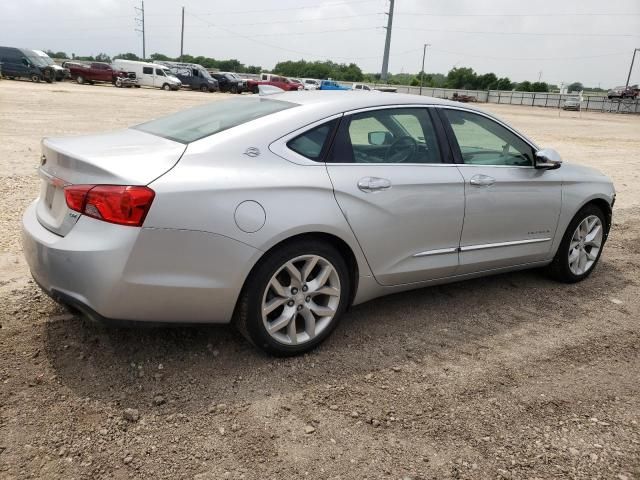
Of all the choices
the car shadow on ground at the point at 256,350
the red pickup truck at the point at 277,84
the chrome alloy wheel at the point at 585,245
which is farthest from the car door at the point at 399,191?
the red pickup truck at the point at 277,84

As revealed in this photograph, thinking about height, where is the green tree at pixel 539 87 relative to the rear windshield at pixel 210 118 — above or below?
above

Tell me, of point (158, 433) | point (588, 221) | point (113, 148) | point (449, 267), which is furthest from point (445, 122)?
point (158, 433)

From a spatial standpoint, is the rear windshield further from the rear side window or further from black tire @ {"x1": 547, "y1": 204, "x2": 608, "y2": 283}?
black tire @ {"x1": 547, "y1": 204, "x2": 608, "y2": 283}

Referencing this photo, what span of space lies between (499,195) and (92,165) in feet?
9.21

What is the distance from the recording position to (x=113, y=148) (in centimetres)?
317

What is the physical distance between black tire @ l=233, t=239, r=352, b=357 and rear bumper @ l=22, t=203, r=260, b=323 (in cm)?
8

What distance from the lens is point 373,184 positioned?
3.49 metres

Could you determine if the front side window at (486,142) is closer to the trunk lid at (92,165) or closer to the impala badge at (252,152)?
the impala badge at (252,152)

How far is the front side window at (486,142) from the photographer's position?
13.6ft

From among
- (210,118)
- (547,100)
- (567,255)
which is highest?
(547,100)

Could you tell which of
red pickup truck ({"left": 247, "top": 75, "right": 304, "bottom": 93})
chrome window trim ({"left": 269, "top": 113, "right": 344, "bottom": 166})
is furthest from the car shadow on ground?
red pickup truck ({"left": 247, "top": 75, "right": 304, "bottom": 93})

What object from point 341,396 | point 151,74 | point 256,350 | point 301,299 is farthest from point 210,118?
point 151,74

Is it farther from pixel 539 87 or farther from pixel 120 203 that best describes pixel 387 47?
pixel 120 203

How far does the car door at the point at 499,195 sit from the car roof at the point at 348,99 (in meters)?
0.24
